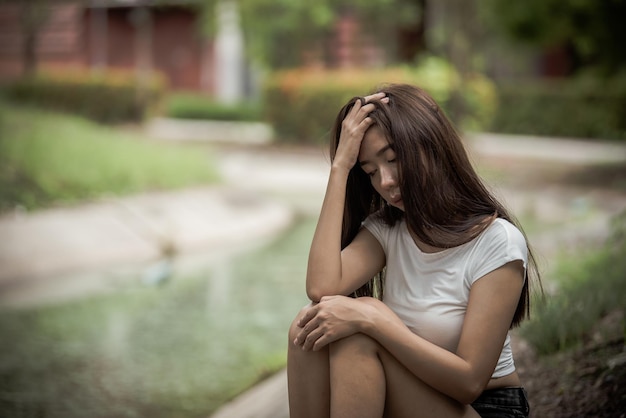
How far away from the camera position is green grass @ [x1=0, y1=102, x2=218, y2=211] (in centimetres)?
869

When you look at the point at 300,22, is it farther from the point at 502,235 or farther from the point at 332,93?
the point at 502,235

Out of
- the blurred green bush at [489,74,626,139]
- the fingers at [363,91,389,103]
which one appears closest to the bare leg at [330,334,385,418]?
the fingers at [363,91,389,103]

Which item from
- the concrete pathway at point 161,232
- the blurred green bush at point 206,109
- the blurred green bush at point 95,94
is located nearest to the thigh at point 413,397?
the concrete pathway at point 161,232

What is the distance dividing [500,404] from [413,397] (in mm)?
303

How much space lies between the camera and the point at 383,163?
8.05ft

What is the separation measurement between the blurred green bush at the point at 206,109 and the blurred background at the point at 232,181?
0.28 ft

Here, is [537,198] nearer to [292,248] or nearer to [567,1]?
[567,1]

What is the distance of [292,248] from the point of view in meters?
8.33

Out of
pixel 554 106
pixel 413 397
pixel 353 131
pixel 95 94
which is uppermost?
pixel 353 131

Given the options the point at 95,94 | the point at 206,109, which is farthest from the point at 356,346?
the point at 206,109

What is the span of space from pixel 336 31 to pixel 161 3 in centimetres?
580

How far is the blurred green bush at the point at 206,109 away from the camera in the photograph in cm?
2362

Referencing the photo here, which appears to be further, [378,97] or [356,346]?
[378,97]

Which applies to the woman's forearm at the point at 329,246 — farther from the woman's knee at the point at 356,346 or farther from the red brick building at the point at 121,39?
the red brick building at the point at 121,39
